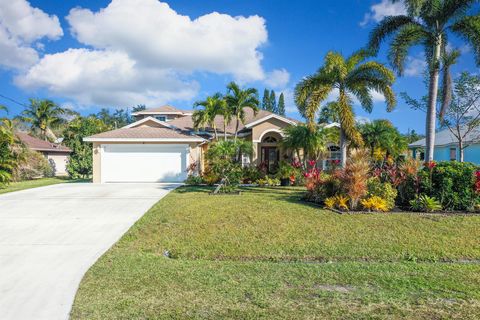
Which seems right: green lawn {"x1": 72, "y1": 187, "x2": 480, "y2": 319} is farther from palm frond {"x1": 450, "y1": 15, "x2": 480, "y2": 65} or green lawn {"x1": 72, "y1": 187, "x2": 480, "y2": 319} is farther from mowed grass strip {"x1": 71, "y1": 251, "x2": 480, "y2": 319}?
palm frond {"x1": 450, "y1": 15, "x2": 480, "y2": 65}

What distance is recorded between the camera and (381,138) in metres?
17.7

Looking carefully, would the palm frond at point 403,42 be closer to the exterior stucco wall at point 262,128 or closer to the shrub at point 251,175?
the exterior stucco wall at point 262,128

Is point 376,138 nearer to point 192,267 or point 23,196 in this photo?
point 192,267

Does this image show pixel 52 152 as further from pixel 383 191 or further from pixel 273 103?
Result: pixel 273 103

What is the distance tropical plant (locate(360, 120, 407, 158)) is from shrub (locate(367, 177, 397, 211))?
8087 millimetres

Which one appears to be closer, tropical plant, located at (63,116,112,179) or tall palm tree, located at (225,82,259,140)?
tall palm tree, located at (225,82,259,140)

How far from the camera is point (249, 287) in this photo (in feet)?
15.1

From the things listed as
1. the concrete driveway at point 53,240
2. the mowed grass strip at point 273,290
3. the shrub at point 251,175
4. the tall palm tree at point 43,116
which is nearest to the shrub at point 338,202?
the mowed grass strip at point 273,290

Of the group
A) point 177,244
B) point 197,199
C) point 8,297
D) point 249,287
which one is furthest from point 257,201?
point 8,297

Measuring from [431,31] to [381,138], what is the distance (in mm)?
6186

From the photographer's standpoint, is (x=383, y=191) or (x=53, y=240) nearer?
(x=53, y=240)

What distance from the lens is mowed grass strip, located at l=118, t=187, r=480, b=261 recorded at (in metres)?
6.43

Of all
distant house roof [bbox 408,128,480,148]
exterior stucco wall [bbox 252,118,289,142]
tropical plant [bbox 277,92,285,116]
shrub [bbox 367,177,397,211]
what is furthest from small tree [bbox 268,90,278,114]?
shrub [bbox 367,177,397,211]

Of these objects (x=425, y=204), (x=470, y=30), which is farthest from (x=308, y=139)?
(x=470, y=30)
